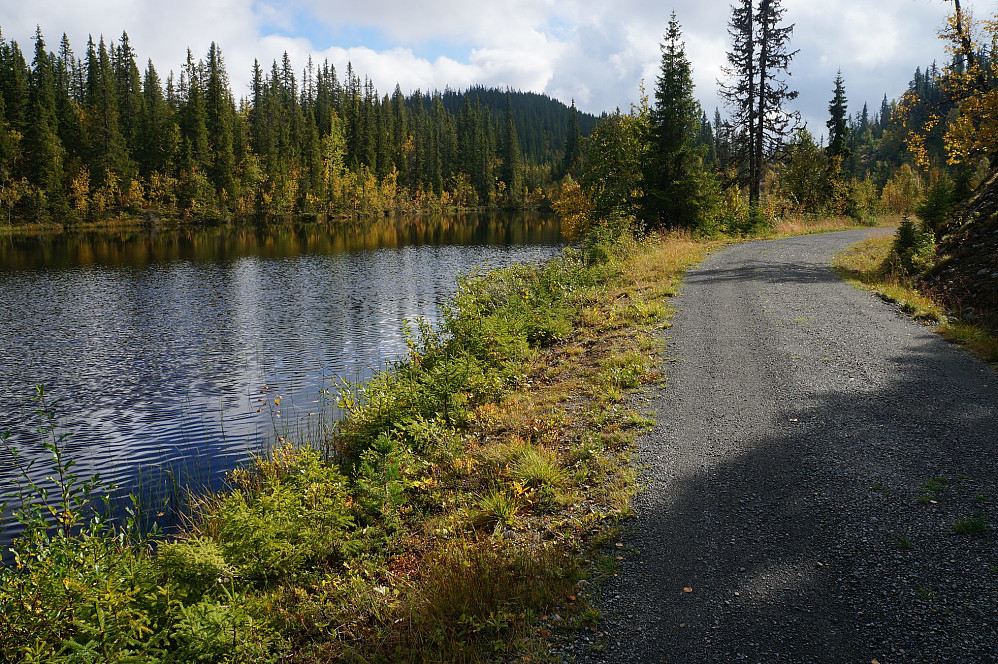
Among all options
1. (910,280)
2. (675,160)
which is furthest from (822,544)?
(675,160)

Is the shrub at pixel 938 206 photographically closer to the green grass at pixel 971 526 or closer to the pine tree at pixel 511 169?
the green grass at pixel 971 526

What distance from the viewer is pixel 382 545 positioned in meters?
6.04

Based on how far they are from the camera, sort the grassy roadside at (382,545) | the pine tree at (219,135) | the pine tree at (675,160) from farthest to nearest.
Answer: the pine tree at (219,135)
the pine tree at (675,160)
the grassy roadside at (382,545)

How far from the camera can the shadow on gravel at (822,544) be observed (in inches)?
147

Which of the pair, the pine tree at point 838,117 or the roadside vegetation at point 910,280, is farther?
the pine tree at point 838,117

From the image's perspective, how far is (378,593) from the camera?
16.5ft

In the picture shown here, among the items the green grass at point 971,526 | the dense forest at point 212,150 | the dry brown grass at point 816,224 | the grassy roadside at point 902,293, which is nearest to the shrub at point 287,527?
the green grass at point 971,526

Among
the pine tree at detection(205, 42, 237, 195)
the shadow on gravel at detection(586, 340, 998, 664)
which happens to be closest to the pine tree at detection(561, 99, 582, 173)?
the pine tree at detection(205, 42, 237, 195)

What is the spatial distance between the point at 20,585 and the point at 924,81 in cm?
19480

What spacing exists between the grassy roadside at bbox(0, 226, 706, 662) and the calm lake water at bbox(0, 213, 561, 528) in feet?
7.30

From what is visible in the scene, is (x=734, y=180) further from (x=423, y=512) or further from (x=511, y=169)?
(x=511, y=169)

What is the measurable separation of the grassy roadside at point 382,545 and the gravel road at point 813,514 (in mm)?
537

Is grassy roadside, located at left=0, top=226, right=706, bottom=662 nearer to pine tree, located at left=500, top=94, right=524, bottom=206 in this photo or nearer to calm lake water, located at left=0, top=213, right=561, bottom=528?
calm lake water, located at left=0, top=213, right=561, bottom=528

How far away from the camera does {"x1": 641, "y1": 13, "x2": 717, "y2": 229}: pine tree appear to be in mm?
28016
